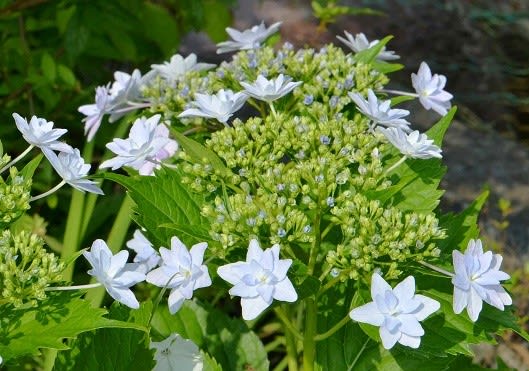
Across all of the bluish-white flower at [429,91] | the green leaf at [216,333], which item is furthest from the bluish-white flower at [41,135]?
the bluish-white flower at [429,91]

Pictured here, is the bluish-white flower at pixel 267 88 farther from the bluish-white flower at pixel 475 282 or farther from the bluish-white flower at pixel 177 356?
the bluish-white flower at pixel 177 356

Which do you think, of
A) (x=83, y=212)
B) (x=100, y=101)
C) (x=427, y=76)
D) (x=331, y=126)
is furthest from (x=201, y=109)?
(x=83, y=212)

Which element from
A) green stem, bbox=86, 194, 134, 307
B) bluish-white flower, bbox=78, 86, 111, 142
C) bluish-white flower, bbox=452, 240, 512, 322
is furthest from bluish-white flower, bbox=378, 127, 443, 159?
green stem, bbox=86, 194, 134, 307

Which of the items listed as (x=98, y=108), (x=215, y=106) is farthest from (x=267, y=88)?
(x=98, y=108)

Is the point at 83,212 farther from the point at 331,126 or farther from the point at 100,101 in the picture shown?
the point at 331,126

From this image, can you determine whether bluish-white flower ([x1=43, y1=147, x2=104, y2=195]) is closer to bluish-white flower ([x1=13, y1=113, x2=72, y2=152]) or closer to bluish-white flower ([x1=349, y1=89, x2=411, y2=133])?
bluish-white flower ([x1=13, y1=113, x2=72, y2=152])

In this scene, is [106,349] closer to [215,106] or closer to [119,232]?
[215,106]
